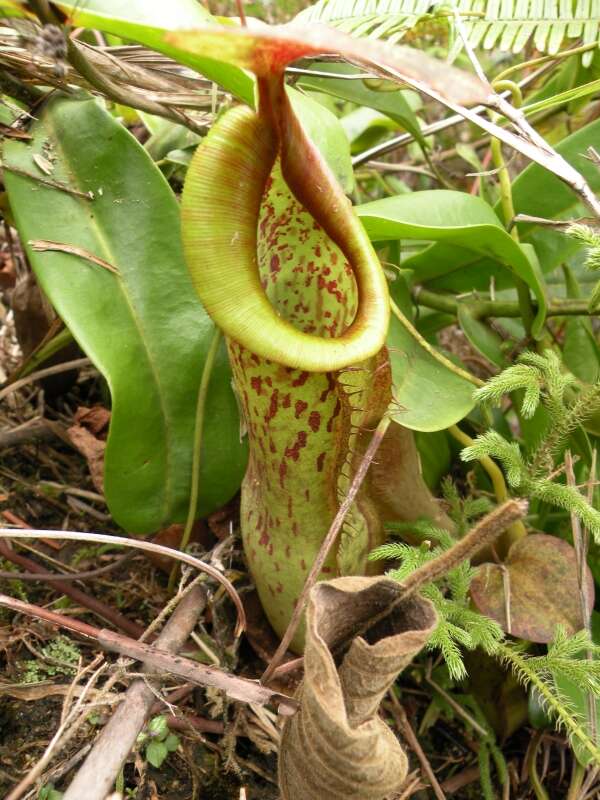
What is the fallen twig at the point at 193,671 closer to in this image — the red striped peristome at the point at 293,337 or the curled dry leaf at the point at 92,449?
the red striped peristome at the point at 293,337

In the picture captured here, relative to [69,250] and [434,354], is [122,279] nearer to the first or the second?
[69,250]

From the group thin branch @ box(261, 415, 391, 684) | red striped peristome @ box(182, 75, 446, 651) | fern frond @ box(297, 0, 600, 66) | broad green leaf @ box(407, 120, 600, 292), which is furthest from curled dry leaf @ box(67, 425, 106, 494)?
fern frond @ box(297, 0, 600, 66)

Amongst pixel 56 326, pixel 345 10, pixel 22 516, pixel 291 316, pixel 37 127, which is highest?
pixel 345 10

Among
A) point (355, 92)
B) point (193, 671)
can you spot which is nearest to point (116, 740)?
point (193, 671)

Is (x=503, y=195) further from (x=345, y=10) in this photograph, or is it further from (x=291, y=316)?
(x=291, y=316)

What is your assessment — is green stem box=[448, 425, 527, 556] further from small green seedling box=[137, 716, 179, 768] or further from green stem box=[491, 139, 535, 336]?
small green seedling box=[137, 716, 179, 768]

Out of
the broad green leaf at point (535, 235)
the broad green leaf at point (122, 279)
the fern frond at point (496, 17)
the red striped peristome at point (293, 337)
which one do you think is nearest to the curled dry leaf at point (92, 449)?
the broad green leaf at point (122, 279)

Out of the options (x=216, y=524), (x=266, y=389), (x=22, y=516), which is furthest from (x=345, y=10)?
(x=22, y=516)
